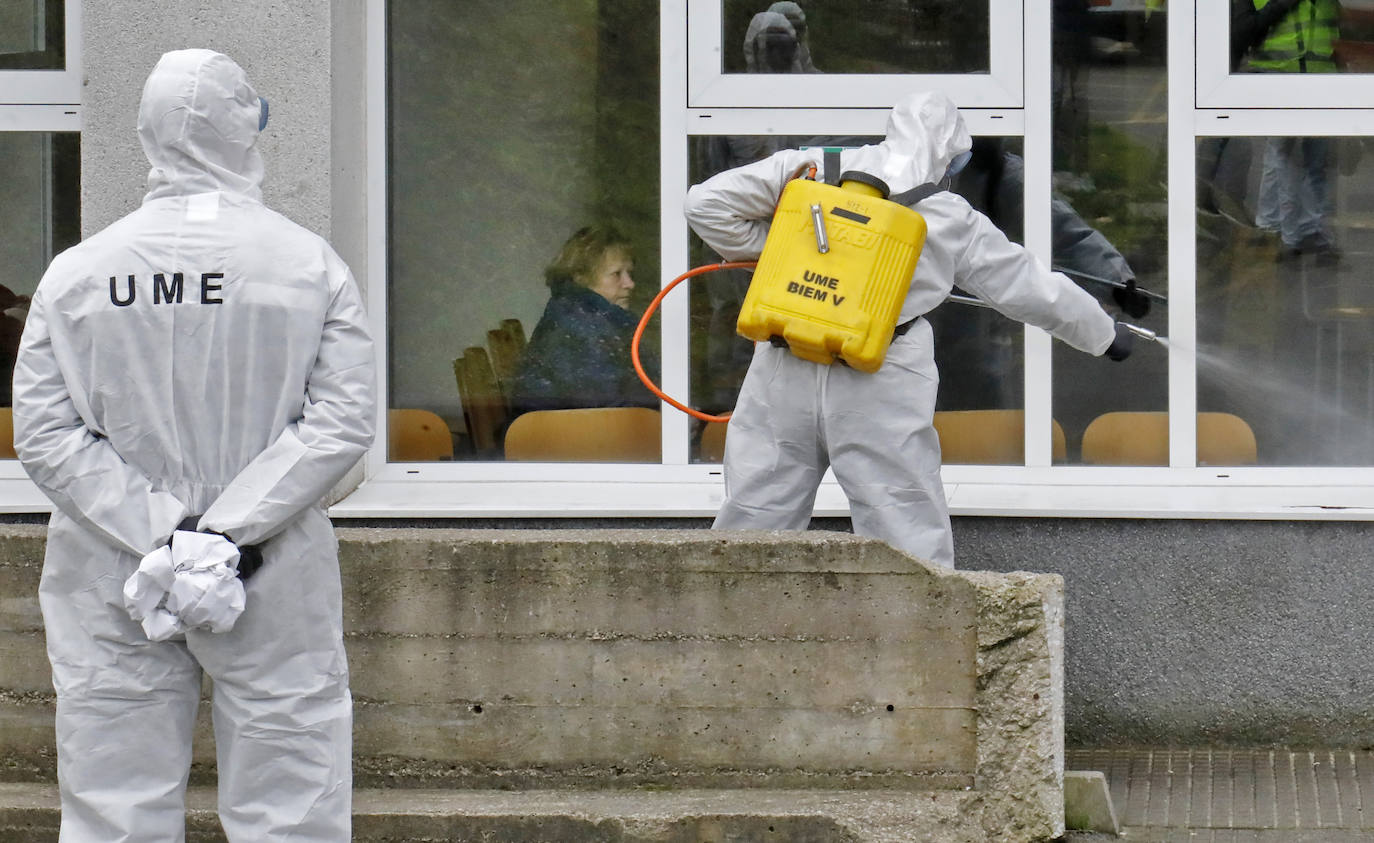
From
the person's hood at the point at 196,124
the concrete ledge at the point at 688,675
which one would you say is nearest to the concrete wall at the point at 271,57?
the concrete ledge at the point at 688,675

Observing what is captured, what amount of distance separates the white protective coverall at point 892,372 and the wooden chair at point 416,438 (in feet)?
5.15

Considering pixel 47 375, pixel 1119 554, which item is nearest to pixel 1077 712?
pixel 1119 554

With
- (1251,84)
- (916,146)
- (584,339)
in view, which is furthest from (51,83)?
(1251,84)

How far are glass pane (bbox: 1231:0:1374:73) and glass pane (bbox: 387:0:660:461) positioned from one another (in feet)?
6.78

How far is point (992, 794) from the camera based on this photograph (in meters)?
4.64

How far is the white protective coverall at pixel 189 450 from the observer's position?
344cm

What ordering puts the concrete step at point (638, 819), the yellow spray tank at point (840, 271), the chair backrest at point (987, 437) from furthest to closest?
the chair backrest at point (987, 437)
the yellow spray tank at point (840, 271)
the concrete step at point (638, 819)

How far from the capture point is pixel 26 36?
20.8 ft

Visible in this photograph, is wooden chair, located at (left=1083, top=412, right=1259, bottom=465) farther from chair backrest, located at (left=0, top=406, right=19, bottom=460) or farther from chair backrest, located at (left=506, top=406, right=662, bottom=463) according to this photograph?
chair backrest, located at (left=0, top=406, right=19, bottom=460)

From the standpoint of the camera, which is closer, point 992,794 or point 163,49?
point 992,794

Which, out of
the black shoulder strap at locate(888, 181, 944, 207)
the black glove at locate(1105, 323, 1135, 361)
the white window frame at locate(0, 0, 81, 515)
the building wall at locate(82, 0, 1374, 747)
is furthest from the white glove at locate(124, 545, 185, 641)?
the white window frame at locate(0, 0, 81, 515)

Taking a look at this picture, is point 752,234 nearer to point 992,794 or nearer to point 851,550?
point 851,550

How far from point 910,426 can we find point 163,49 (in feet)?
9.10

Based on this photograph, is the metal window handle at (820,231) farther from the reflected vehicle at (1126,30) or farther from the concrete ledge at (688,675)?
the reflected vehicle at (1126,30)
